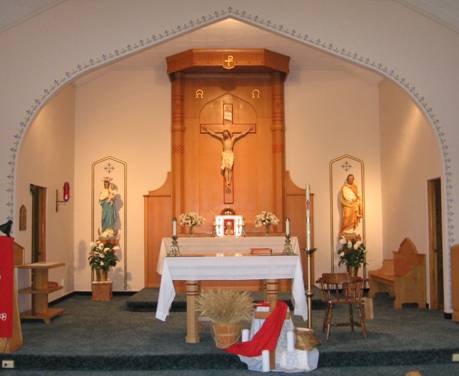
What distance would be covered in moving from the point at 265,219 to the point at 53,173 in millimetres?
3501

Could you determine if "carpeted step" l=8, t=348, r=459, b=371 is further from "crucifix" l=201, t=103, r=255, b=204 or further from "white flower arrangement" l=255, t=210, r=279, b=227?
"crucifix" l=201, t=103, r=255, b=204

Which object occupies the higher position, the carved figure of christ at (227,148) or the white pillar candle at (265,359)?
the carved figure of christ at (227,148)

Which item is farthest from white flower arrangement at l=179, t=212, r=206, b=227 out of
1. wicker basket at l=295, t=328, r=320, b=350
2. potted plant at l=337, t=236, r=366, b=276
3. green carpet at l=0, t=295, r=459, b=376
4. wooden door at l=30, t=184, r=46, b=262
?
wicker basket at l=295, t=328, r=320, b=350

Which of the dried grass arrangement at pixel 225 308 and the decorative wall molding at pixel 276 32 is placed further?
the decorative wall molding at pixel 276 32

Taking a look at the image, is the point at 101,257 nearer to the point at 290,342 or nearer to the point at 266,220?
the point at 266,220

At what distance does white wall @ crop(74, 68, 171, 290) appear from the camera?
11.5 meters

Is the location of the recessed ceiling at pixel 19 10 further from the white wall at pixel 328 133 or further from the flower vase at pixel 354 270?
the flower vase at pixel 354 270

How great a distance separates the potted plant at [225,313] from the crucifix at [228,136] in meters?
4.86

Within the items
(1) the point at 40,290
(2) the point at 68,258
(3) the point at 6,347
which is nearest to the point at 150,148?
(2) the point at 68,258

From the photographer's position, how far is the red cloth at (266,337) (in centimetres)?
606

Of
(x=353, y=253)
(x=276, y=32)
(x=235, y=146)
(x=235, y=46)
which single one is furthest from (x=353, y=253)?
(x=276, y=32)

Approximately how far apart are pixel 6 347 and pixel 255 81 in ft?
22.1

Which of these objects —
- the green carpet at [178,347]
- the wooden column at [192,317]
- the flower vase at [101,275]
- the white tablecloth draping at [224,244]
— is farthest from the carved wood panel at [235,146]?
the wooden column at [192,317]

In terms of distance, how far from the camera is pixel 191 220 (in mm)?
10586
